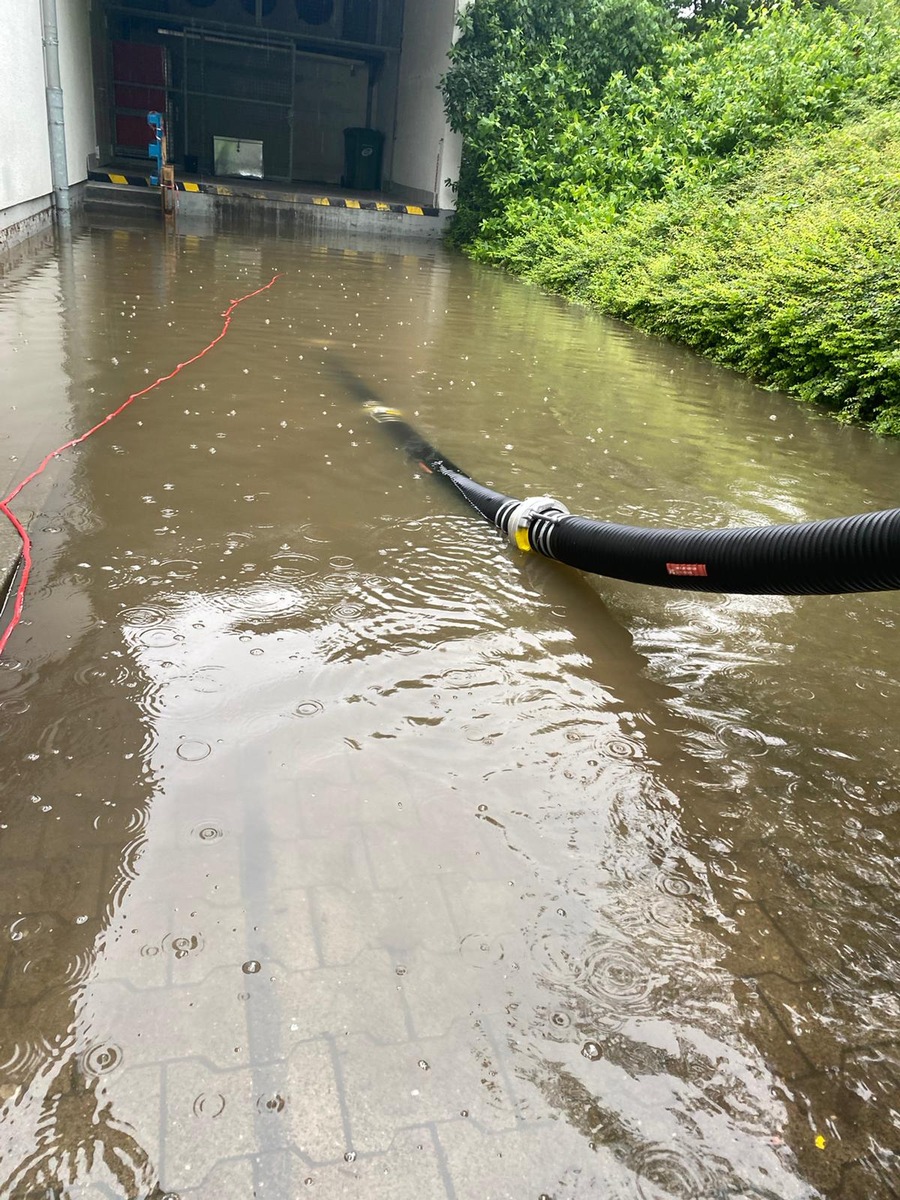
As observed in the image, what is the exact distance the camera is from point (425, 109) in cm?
2202

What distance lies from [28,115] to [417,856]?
53.1 feet

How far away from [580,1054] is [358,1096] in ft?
1.72

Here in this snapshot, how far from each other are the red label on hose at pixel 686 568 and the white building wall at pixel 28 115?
12.7 m

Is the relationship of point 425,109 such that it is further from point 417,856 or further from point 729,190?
point 417,856

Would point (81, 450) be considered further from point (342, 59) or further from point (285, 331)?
point (342, 59)

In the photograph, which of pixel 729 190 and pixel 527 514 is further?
pixel 729 190

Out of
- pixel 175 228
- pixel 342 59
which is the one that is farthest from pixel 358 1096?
pixel 342 59

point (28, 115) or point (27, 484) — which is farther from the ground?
point (28, 115)

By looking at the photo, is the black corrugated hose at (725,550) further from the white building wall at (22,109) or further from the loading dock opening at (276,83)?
the loading dock opening at (276,83)

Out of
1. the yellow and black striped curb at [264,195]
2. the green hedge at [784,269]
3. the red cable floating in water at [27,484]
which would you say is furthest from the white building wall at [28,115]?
the green hedge at [784,269]

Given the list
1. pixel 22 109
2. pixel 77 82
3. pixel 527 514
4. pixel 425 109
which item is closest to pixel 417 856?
pixel 527 514

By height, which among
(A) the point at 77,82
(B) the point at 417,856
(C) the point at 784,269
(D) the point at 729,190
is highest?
(A) the point at 77,82

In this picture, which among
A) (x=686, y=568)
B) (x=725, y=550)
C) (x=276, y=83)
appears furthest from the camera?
(x=276, y=83)

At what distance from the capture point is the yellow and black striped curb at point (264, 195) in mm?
19469
